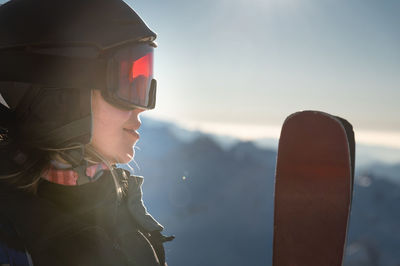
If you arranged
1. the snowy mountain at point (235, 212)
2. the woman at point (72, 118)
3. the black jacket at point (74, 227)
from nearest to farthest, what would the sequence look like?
the black jacket at point (74, 227) → the woman at point (72, 118) → the snowy mountain at point (235, 212)

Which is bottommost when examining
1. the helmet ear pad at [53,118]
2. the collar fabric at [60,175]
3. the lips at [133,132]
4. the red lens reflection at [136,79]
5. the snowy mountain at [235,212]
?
the snowy mountain at [235,212]

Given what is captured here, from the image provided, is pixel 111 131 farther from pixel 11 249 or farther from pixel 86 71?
pixel 11 249

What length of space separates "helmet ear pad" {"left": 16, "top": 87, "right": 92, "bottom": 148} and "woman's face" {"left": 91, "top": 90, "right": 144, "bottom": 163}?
99 millimetres

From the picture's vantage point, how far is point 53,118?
1890 mm

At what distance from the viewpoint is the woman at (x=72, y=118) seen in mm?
1757

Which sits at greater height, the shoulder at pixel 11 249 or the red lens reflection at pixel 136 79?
the red lens reflection at pixel 136 79

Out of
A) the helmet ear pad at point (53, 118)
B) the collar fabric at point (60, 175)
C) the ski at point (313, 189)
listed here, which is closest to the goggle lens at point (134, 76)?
the helmet ear pad at point (53, 118)

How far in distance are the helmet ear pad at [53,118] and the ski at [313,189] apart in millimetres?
1485

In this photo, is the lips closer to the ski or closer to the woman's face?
the woman's face

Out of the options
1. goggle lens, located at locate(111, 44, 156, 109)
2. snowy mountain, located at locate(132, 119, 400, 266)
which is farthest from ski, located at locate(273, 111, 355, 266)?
snowy mountain, located at locate(132, 119, 400, 266)

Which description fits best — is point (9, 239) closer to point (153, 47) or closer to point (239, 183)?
point (153, 47)

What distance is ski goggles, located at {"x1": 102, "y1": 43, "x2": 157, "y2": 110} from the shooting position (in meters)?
1.98

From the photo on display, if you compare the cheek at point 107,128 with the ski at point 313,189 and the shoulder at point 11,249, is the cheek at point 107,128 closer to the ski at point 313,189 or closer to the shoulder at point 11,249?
the shoulder at point 11,249

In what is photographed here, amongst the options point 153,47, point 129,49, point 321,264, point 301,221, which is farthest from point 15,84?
point 321,264
